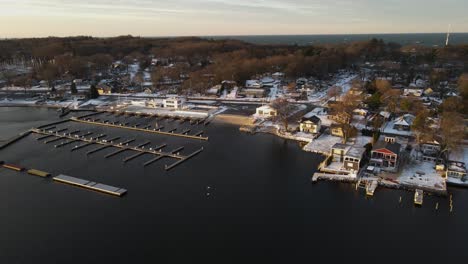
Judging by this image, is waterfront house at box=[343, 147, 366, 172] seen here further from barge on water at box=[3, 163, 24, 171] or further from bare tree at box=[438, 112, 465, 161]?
barge on water at box=[3, 163, 24, 171]

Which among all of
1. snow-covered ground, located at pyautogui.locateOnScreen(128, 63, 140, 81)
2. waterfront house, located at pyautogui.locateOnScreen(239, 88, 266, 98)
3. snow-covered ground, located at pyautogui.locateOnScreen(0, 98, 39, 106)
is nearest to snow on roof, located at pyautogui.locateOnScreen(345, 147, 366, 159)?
waterfront house, located at pyautogui.locateOnScreen(239, 88, 266, 98)

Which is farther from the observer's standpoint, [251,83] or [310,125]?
[251,83]

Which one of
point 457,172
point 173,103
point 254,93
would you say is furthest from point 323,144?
point 254,93

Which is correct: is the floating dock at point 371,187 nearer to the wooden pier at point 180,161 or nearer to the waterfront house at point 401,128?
the waterfront house at point 401,128

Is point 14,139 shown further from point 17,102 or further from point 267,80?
point 267,80

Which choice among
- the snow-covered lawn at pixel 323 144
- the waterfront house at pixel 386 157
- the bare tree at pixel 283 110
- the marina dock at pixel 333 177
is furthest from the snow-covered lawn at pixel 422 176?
the bare tree at pixel 283 110

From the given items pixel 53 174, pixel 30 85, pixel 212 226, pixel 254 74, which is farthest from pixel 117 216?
pixel 30 85

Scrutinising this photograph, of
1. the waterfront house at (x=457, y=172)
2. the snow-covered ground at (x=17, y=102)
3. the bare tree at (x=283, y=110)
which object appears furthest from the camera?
the snow-covered ground at (x=17, y=102)
